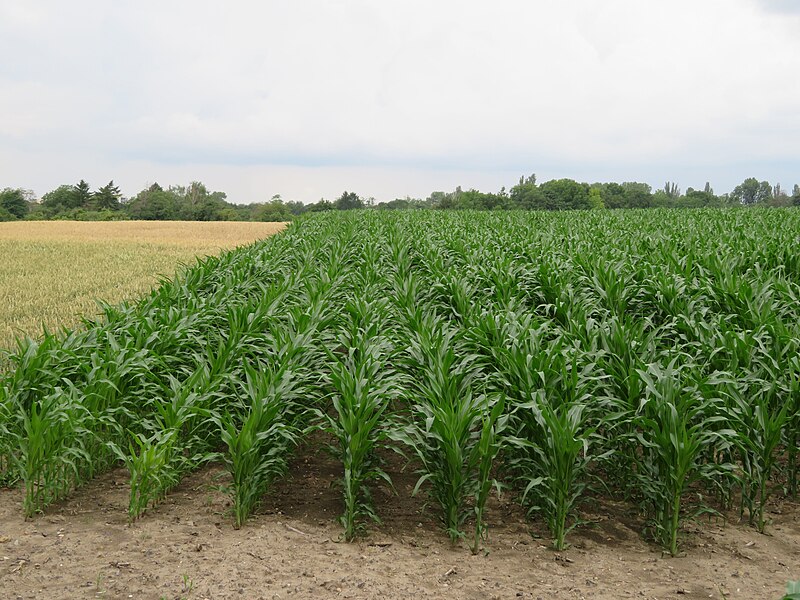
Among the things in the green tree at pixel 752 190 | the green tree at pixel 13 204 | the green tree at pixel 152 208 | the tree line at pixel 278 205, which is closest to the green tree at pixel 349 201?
the tree line at pixel 278 205

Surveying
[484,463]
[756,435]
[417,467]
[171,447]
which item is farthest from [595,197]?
[171,447]

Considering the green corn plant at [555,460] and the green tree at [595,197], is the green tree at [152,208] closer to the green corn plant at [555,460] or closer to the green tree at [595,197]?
the green tree at [595,197]

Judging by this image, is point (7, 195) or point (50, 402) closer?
point (50, 402)

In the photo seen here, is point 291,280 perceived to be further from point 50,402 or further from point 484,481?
point 484,481

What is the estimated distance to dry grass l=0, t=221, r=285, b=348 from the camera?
1170cm

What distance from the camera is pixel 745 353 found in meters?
4.84

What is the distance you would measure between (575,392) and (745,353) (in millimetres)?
1746

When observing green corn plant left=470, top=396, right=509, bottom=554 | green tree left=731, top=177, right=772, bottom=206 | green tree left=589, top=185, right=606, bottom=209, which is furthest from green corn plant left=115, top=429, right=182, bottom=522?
green tree left=731, top=177, right=772, bottom=206

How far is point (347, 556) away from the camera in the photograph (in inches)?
137

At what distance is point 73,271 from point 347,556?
17.4m

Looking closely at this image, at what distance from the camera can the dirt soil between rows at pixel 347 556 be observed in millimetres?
3170

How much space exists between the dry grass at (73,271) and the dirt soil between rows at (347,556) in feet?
8.70

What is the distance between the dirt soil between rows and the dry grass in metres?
2.65

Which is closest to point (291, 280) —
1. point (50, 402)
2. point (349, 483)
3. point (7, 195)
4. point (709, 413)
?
point (50, 402)
